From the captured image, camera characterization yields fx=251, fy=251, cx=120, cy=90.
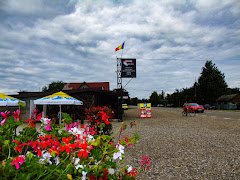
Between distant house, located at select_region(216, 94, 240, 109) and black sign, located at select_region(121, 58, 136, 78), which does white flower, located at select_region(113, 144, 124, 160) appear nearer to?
black sign, located at select_region(121, 58, 136, 78)

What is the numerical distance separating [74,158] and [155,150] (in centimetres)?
679

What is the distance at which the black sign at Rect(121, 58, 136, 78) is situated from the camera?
26094 millimetres

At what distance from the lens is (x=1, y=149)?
6.14 feet

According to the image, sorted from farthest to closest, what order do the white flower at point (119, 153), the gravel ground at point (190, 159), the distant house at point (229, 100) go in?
the distant house at point (229, 100) → the gravel ground at point (190, 159) → the white flower at point (119, 153)

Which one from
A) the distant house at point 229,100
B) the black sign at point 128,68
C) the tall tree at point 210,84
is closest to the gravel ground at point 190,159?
the black sign at point 128,68

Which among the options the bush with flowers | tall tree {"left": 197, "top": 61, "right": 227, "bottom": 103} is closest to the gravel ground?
the bush with flowers

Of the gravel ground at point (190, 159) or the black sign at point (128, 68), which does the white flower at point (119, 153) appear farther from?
the black sign at point (128, 68)

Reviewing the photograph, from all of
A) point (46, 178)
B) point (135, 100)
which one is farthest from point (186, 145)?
point (135, 100)

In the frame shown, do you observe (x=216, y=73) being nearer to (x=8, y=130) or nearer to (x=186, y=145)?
(x=186, y=145)

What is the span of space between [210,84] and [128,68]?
58220 millimetres

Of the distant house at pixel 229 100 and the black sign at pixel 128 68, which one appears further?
the distant house at pixel 229 100

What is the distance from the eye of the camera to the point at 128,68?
26.2 meters

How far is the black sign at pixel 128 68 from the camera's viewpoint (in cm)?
2609

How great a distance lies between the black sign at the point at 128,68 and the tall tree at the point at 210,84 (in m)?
58.0
